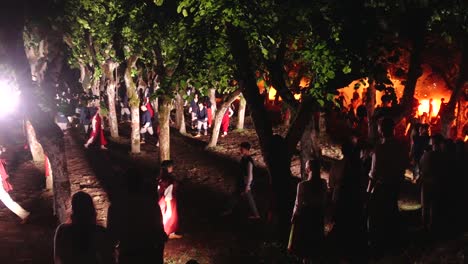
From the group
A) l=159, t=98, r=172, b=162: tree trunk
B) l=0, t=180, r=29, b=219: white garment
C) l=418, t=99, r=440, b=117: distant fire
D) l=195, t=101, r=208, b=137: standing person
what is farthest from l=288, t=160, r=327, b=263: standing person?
l=418, t=99, r=440, b=117: distant fire

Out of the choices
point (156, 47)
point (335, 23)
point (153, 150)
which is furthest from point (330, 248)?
point (153, 150)

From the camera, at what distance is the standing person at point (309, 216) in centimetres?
607

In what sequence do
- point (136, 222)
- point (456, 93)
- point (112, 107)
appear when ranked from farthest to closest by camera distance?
point (112, 107)
point (456, 93)
point (136, 222)

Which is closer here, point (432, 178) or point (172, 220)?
point (432, 178)

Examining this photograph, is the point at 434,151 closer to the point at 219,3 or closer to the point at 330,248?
the point at 330,248

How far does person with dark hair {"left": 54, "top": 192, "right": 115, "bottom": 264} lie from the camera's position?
170 inches

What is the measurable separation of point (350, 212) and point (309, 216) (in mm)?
736

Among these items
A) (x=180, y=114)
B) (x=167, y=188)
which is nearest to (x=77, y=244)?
(x=167, y=188)

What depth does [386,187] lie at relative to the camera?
693 cm

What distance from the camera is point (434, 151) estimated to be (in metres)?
7.43

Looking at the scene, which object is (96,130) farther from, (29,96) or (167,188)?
(29,96)

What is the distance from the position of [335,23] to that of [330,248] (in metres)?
3.55

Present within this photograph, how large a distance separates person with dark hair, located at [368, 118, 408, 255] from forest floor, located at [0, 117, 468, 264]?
0.48 m

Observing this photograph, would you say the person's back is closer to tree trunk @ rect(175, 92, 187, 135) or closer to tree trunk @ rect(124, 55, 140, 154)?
tree trunk @ rect(124, 55, 140, 154)
